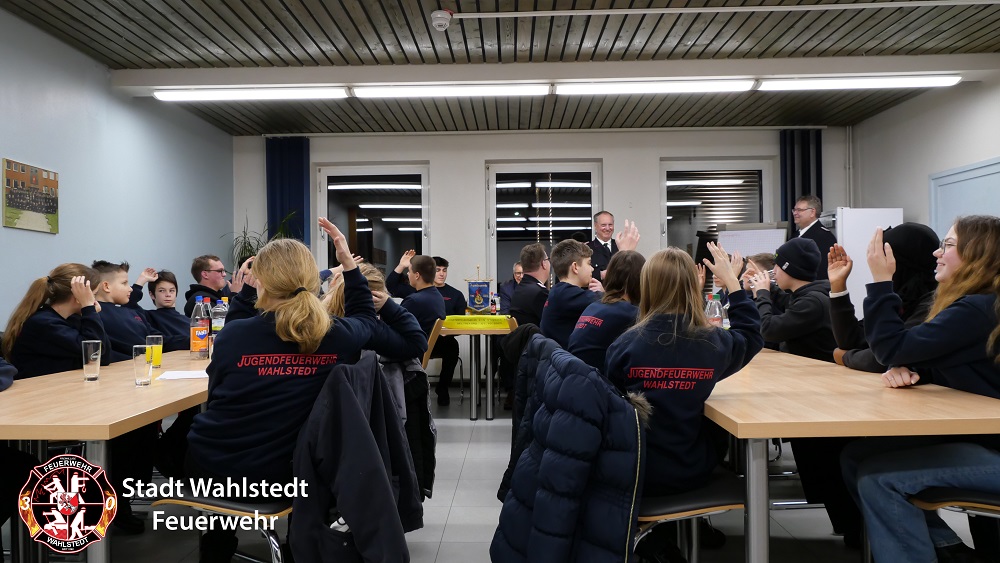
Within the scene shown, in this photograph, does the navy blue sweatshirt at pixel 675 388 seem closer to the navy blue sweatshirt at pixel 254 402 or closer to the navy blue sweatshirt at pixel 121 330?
the navy blue sweatshirt at pixel 254 402

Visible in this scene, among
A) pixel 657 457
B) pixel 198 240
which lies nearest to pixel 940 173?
pixel 657 457

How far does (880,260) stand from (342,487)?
5.66 ft

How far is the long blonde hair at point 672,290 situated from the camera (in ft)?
6.29

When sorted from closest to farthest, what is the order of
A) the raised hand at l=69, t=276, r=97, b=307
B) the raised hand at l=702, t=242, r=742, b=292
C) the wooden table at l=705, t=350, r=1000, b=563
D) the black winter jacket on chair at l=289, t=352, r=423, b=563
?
the wooden table at l=705, t=350, r=1000, b=563 → the black winter jacket on chair at l=289, t=352, r=423, b=563 → the raised hand at l=702, t=242, r=742, b=292 → the raised hand at l=69, t=276, r=97, b=307

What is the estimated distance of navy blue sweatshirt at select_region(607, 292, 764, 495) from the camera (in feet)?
5.97

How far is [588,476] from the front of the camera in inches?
63.3

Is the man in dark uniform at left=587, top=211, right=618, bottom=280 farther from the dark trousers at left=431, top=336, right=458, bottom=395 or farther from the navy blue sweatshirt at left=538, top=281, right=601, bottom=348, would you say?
the navy blue sweatshirt at left=538, top=281, right=601, bottom=348

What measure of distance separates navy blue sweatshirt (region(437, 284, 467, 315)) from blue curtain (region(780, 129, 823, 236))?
382 cm

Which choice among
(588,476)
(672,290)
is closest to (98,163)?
(672,290)

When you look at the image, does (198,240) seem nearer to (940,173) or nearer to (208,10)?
(208,10)

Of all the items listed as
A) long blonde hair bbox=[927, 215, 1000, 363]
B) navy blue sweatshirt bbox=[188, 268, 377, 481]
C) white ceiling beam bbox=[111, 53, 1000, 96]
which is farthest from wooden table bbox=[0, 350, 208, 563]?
white ceiling beam bbox=[111, 53, 1000, 96]

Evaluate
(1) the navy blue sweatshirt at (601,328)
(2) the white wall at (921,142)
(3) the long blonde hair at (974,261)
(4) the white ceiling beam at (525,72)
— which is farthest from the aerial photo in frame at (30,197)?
(2) the white wall at (921,142)

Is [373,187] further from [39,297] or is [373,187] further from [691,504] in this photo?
[691,504]

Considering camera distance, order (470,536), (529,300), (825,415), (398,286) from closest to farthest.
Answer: (825,415) < (470,536) < (529,300) < (398,286)
